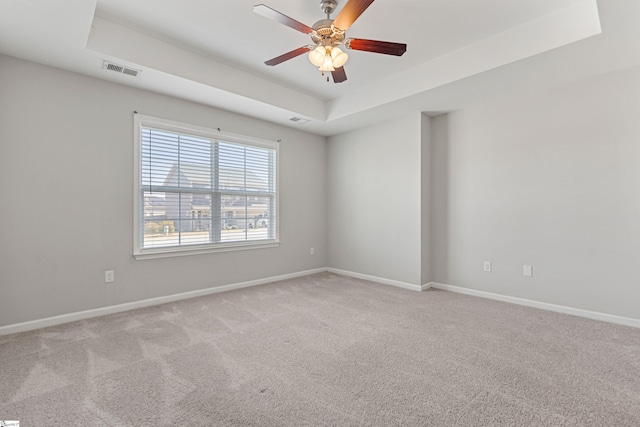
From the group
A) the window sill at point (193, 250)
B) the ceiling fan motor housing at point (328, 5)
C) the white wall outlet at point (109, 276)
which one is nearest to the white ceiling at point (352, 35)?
the ceiling fan motor housing at point (328, 5)

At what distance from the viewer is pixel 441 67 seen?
3.16 m

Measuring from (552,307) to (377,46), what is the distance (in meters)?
3.28

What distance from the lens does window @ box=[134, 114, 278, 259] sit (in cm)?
345

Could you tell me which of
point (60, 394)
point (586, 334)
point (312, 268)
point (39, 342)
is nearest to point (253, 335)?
point (60, 394)

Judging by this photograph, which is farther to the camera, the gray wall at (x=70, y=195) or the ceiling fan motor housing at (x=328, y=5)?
the gray wall at (x=70, y=195)

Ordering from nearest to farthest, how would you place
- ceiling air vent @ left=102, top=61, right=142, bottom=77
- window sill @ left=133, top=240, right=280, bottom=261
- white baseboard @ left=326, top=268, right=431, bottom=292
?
ceiling air vent @ left=102, top=61, right=142, bottom=77, window sill @ left=133, top=240, right=280, bottom=261, white baseboard @ left=326, top=268, right=431, bottom=292

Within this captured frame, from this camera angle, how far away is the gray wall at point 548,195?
9.41ft

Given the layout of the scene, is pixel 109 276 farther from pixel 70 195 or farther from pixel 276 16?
pixel 276 16

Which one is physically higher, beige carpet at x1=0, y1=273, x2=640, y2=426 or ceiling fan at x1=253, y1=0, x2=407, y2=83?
ceiling fan at x1=253, y1=0, x2=407, y2=83

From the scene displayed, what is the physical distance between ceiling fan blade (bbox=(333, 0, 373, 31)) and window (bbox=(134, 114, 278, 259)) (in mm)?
2468

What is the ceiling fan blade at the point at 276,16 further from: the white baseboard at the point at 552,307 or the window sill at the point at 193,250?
the white baseboard at the point at 552,307

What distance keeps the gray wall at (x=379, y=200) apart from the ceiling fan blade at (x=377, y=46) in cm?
197

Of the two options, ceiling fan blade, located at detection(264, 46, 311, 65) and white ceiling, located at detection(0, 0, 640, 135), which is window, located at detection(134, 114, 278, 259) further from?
ceiling fan blade, located at detection(264, 46, 311, 65)

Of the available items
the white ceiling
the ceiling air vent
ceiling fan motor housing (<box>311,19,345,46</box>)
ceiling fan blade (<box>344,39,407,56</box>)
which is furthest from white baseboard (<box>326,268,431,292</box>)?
the ceiling air vent
